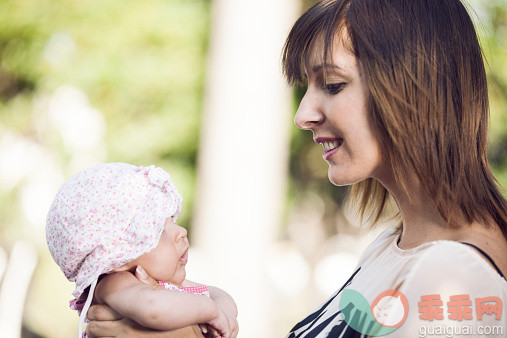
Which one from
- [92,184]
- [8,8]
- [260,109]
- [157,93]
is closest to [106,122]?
[157,93]

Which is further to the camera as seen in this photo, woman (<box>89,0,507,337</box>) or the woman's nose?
the woman's nose

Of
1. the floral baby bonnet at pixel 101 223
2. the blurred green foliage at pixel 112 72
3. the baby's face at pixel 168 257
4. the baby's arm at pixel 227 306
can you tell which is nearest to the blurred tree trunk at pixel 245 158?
the blurred green foliage at pixel 112 72

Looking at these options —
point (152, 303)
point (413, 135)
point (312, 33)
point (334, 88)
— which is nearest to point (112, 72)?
point (312, 33)

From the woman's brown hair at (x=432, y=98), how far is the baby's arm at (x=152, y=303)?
779mm

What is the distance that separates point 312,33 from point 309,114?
0.28 metres

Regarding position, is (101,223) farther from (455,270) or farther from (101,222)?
(455,270)

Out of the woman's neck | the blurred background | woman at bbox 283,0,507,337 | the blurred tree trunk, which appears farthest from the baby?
the blurred background

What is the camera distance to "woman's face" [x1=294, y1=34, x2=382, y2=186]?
1974 mm

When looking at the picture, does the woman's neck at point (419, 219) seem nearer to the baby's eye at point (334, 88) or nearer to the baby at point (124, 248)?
the baby's eye at point (334, 88)

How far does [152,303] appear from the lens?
1.88 meters

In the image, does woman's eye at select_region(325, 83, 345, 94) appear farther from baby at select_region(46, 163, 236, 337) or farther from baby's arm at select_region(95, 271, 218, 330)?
baby's arm at select_region(95, 271, 218, 330)

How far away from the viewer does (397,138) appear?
1.90m

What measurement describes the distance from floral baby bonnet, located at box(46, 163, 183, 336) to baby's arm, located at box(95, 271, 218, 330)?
0.06 m

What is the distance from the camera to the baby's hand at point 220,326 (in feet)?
6.70
